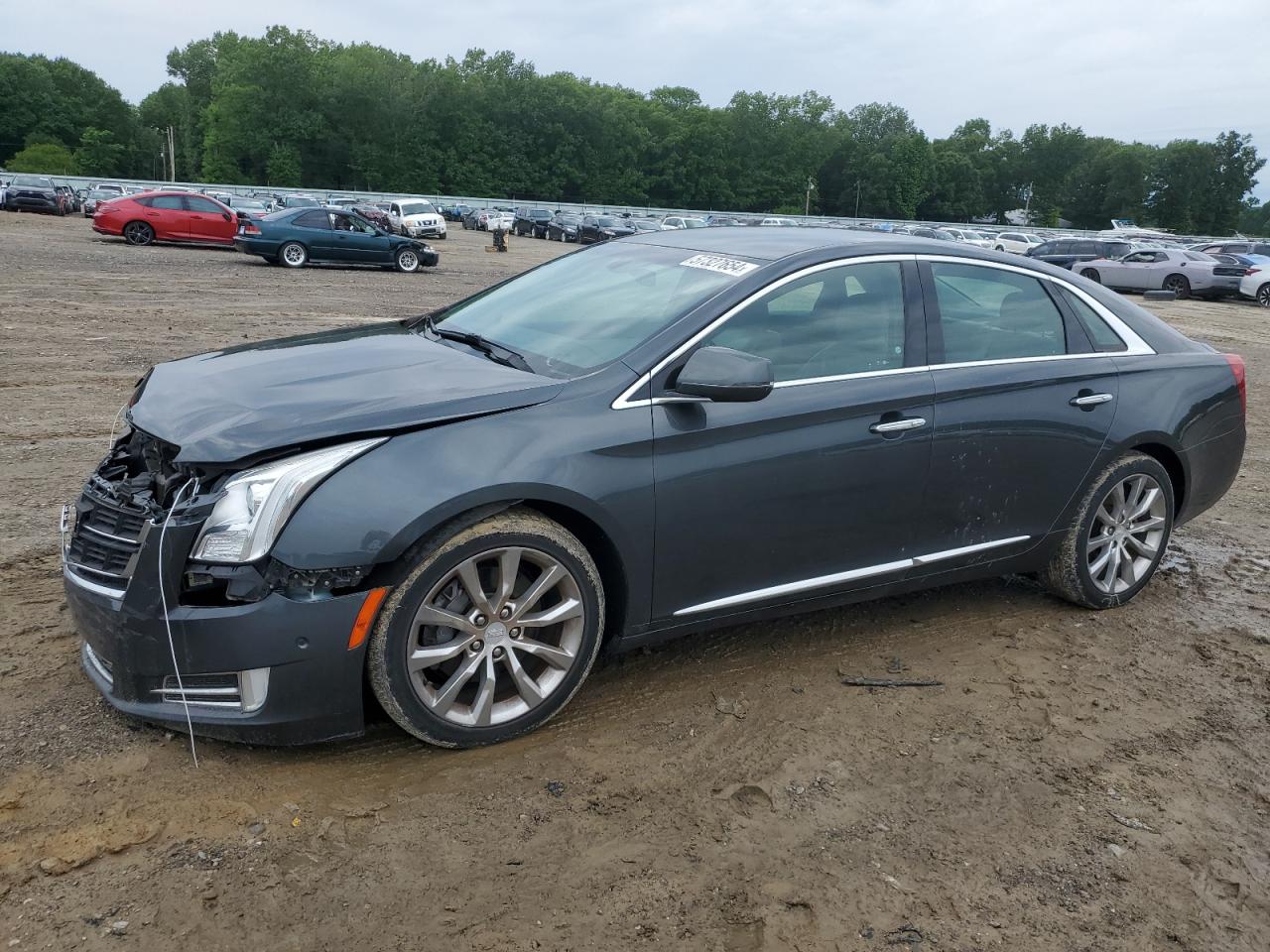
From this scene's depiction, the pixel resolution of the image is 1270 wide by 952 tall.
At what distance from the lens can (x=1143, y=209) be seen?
410ft

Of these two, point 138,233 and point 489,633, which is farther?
point 138,233

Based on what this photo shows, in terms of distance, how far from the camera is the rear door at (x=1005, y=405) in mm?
4199

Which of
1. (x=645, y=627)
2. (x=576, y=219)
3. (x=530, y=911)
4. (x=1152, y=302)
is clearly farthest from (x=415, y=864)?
(x=576, y=219)

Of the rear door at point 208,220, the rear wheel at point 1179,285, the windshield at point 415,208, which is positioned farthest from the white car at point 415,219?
the rear wheel at point 1179,285

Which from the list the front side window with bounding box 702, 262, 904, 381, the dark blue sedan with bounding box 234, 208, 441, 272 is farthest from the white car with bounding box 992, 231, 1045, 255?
the front side window with bounding box 702, 262, 904, 381

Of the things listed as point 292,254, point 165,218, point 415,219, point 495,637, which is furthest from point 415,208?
A: point 495,637

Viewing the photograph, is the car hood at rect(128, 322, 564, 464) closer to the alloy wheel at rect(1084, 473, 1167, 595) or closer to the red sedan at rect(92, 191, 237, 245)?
the alloy wheel at rect(1084, 473, 1167, 595)

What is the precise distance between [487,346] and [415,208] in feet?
134

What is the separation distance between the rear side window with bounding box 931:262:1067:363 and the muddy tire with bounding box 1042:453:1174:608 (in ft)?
2.35

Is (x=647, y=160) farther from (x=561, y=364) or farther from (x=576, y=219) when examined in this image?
(x=561, y=364)

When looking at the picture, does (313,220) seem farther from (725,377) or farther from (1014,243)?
(1014,243)

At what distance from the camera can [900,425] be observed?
13.1 feet

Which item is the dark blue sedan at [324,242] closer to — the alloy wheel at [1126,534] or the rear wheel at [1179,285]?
the rear wheel at [1179,285]

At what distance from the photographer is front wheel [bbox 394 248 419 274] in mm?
25078
